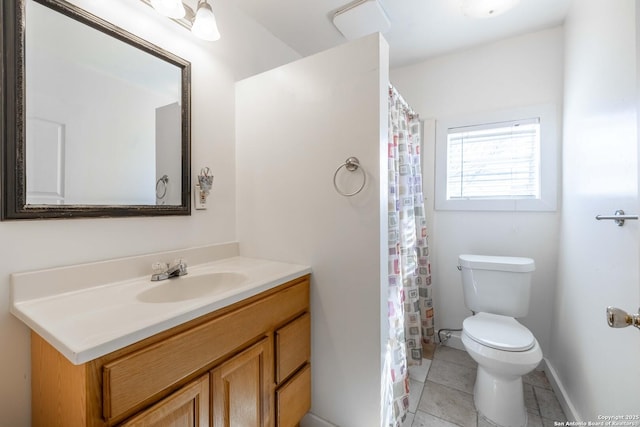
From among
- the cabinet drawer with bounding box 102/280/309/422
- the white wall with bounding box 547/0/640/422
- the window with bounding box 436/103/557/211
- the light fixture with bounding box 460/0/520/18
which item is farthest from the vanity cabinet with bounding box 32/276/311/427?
the light fixture with bounding box 460/0/520/18

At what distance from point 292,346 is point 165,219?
87 cm

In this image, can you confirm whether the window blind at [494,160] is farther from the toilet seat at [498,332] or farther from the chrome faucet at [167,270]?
the chrome faucet at [167,270]

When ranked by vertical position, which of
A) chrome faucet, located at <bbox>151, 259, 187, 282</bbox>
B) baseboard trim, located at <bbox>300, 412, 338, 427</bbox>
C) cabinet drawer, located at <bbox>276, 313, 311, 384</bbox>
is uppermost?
chrome faucet, located at <bbox>151, 259, 187, 282</bbox>

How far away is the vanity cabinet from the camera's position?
2.17 feet

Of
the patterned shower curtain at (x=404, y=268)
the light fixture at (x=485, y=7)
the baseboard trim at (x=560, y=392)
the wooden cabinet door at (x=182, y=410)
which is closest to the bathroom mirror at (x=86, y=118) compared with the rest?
the wooden cabinet door at (x=182, y=410)

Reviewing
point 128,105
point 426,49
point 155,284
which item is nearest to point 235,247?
point 155,284

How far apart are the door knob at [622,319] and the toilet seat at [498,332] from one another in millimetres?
859

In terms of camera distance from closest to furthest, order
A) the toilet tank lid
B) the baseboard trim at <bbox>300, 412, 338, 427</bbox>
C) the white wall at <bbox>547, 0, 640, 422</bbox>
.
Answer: the white wall at <bbox>547, 0, 640, 422</bbox>
the baseboard trim at <bbox>300, 412, 338, 427</bbox>
the toilet tank lid

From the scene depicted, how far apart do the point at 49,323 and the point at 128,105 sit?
891mm

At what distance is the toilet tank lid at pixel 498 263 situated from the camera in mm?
1724

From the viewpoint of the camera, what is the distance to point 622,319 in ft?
2.14

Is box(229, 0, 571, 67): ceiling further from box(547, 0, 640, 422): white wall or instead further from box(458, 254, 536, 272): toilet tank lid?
box(458, 254, 536, 272): toilet tank lid

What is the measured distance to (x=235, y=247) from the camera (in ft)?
5.30

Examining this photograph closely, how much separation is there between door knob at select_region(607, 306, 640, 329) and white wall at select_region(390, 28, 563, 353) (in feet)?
4.72
